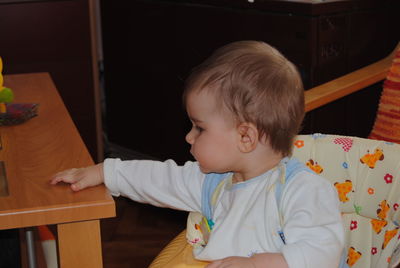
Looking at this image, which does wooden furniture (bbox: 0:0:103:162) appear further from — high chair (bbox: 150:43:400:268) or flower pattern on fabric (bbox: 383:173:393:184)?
flower pattern on fabric (bbox: 383:173:393:184)

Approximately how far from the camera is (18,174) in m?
1.16

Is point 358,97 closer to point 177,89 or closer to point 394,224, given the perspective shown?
point 177,89

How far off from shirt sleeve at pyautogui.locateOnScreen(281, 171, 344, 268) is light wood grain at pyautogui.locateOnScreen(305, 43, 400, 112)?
2.05ft

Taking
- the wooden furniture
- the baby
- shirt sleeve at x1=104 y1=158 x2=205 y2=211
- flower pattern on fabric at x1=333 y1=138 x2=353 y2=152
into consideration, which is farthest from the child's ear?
the wooden furniture

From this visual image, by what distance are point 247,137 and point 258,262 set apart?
21 centimetres

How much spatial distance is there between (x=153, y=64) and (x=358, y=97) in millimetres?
858

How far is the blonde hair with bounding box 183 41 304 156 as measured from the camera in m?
1.04

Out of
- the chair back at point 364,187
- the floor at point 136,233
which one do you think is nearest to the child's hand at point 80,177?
the chair back at point 364,187

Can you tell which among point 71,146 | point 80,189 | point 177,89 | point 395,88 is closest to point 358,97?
point 395,88

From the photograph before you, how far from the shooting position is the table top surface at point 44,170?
102 centimetres

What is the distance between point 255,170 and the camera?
1.13 metres

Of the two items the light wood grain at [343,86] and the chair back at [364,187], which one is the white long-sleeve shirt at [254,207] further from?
the light wood grain at [343,86]

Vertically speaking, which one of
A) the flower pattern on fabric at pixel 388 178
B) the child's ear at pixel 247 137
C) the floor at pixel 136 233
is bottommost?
the floor at pixel 136 233

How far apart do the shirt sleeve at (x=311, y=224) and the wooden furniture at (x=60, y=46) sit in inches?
75.6
